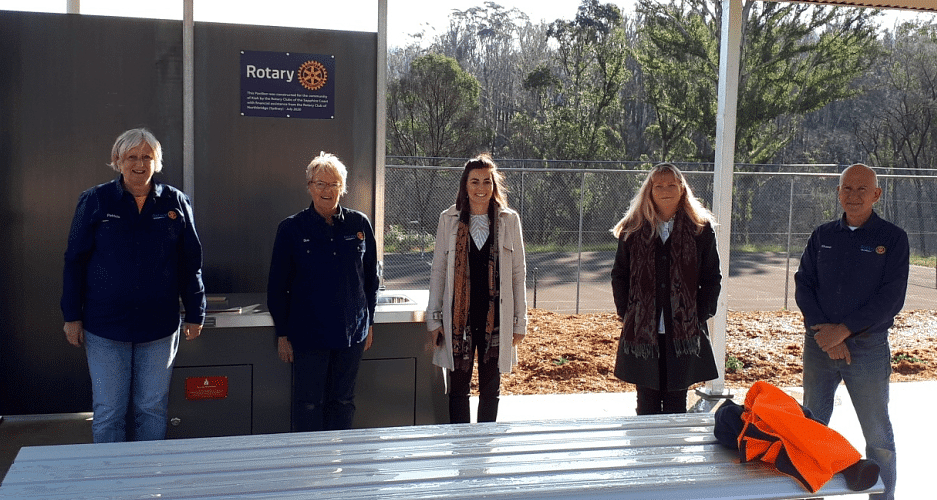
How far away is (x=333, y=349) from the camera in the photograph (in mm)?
3766

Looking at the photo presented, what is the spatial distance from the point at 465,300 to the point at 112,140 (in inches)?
87.5

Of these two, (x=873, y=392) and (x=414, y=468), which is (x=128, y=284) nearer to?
(x=414, y=468)

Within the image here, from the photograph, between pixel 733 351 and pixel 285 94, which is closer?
pixel 285 94

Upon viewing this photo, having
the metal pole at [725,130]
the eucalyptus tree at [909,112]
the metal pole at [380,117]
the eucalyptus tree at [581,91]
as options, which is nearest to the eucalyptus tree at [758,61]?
the eucalyptus tree at [581,91]

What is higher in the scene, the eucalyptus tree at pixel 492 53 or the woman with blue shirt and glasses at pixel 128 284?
the eucalyptus tree at pixel 492 53

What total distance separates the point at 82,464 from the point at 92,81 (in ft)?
9.22

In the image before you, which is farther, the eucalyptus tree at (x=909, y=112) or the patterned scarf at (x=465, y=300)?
the eucalyptus tree at (x=909, y=112)

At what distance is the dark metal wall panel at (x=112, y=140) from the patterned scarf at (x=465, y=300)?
1.12 m

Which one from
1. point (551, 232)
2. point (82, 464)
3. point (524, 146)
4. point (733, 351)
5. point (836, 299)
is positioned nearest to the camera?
point (82, 464)

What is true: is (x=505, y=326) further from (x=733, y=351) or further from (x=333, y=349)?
(x=733, y=351)

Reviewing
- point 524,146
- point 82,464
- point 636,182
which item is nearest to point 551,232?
point 636,182

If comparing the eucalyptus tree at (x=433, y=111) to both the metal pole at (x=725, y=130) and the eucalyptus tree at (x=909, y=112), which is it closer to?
the eucalyptus tree at (x=909, y=112)

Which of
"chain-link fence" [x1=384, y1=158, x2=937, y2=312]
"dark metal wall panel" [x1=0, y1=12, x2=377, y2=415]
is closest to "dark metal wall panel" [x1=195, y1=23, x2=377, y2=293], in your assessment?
"dark metal wall panel" [x1=0, y1=12, x2=377, y2=415]

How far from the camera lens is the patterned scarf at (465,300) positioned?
3.82m
